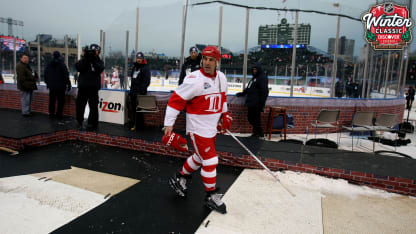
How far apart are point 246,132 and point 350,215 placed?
158 inches

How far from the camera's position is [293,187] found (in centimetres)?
345

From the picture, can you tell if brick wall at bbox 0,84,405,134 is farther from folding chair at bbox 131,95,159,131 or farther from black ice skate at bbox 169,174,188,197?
black ice skate at bbox 169,174,188,197

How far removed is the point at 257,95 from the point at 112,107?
137 inches

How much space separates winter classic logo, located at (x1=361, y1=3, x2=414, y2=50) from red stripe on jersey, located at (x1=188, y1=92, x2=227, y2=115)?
25.0 ft

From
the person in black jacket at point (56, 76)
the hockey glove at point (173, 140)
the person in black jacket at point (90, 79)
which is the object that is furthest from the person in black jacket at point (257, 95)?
the person in black jacket at point (56, 76)

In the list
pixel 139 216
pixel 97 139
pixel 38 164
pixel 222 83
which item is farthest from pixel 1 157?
pixel 222 83

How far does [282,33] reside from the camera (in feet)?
24.5

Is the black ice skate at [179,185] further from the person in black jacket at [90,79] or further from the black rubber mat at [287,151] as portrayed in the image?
the person in black jacket at [90,79]

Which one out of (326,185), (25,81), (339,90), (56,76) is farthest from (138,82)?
(339,90)

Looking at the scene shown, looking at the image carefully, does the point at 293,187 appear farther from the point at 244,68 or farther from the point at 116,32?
the point at 116,32

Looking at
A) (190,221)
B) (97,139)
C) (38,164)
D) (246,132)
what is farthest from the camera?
(246,132)

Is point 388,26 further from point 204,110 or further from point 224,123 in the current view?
point 204,110

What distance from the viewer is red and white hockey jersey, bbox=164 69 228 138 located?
2.64 meters

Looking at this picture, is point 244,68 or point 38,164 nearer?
point 38,164
